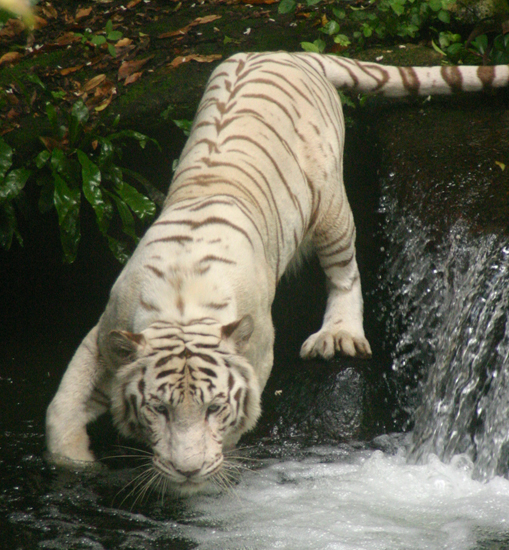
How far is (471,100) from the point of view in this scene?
4.55 metres

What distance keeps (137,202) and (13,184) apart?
2.22 ft

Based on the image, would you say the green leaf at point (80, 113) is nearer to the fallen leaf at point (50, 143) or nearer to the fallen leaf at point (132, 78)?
the fallen leaf at point (50, 143)

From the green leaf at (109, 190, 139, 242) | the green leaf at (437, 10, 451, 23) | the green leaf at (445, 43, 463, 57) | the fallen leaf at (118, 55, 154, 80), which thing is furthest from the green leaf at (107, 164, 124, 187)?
the green leaf at (437, 10, 451, 23)

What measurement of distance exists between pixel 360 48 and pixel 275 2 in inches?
42.3

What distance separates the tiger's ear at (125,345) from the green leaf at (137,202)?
182 centimetres

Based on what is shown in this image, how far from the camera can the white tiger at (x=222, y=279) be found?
2.30m

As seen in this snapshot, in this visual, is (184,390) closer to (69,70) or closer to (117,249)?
(117,249)

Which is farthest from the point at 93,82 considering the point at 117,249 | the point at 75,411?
the point at 75,411

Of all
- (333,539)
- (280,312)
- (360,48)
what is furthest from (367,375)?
(360,48)

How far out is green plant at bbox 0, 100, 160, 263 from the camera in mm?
4012

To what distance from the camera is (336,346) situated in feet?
11.7

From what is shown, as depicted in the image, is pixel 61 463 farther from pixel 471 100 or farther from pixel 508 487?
pixel 471 100

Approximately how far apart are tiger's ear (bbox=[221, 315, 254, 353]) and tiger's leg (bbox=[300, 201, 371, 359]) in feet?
3.89

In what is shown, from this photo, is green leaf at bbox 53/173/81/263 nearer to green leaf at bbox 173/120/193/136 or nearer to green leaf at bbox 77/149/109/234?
green leaf at bbox 77/149/109/234
